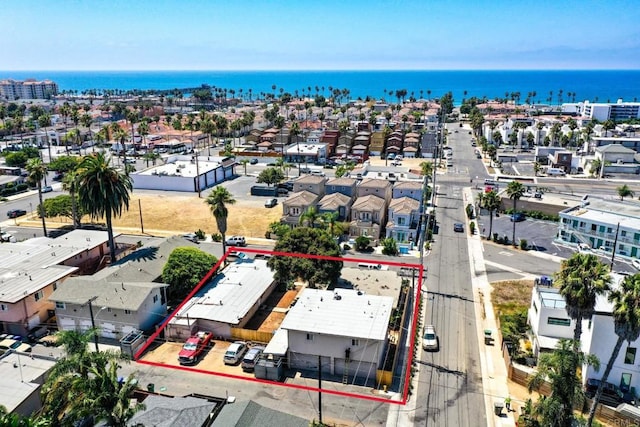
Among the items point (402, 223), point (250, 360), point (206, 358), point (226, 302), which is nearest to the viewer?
point (250, 360)

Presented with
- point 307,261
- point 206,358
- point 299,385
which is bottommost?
point 299,385

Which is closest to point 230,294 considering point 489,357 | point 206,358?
point 206,358

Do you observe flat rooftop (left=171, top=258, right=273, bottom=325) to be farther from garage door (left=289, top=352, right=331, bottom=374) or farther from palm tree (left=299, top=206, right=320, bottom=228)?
palm tree (left=299, top=206, right=320, bottom=228)

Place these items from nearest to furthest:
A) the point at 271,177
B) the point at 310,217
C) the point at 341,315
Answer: the point at 341,315 < the point at 310,217 < the point at 271,177

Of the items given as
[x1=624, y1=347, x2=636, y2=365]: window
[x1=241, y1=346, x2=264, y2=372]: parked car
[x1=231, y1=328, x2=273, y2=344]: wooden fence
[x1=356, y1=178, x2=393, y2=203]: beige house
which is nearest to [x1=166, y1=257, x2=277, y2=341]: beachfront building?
[x1=231, y1=328, x2=273, y2=344]: wooden fence

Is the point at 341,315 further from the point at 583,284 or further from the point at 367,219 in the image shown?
the point at 367,219

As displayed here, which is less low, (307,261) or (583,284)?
(583,284)

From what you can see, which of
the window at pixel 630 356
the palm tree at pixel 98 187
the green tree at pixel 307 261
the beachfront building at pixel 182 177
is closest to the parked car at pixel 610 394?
the window at pixel 630 356

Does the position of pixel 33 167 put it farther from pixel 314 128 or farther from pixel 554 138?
pixel 554 138
